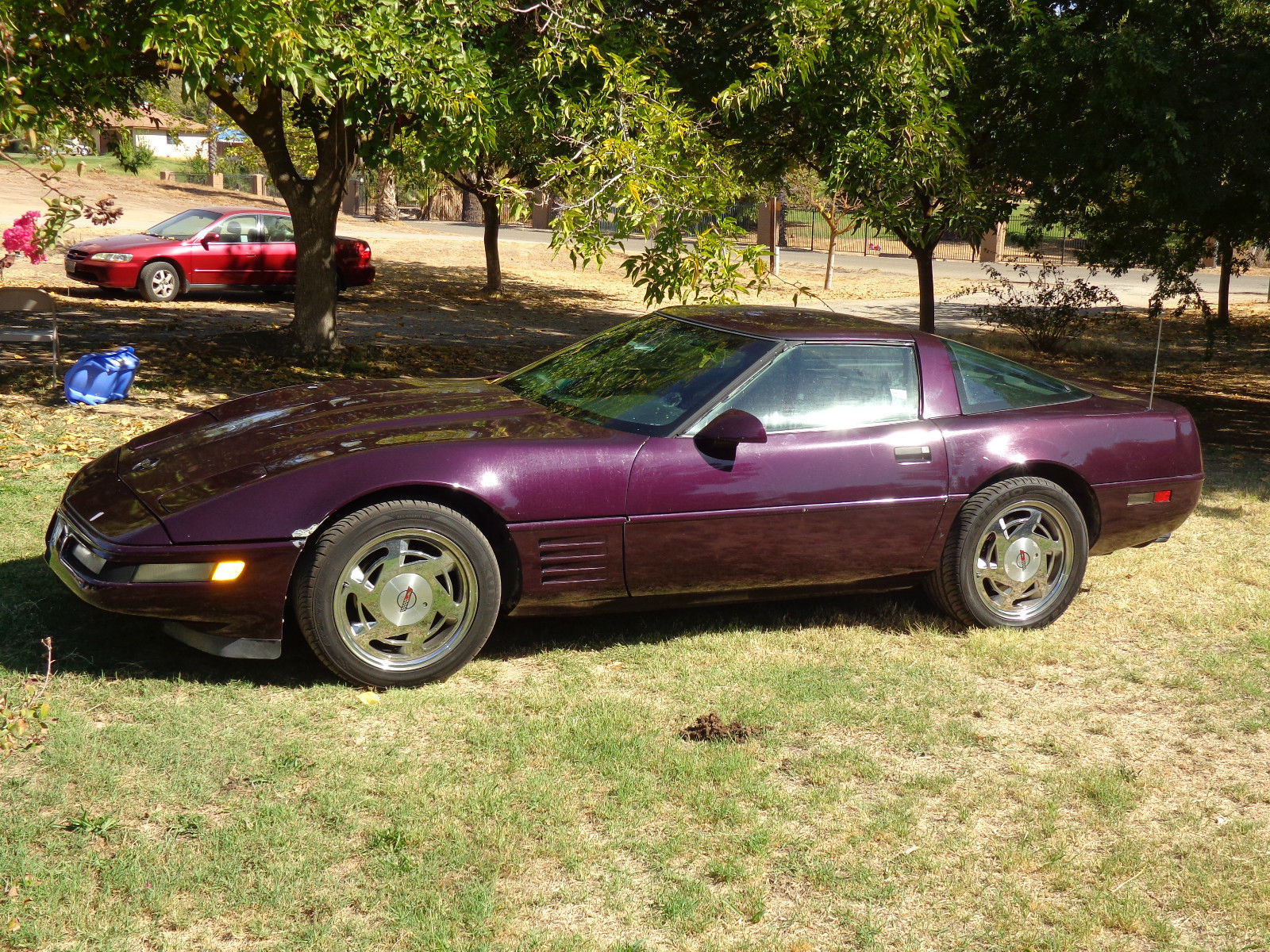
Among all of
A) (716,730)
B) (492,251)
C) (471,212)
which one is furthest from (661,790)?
(471,212)

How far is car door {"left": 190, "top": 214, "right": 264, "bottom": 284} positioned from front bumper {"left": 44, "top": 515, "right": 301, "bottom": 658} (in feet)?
51.8

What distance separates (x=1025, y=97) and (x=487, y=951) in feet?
32.1

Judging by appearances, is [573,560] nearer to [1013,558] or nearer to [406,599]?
[406,599]

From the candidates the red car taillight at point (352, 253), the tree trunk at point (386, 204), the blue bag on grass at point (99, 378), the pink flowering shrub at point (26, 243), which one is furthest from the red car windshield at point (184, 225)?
the tree trunk at point (386, 204)

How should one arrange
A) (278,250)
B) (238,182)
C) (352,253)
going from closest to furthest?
(278,250), (352,253), (238,182)

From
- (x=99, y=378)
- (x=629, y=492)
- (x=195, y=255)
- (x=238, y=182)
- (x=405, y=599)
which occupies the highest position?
(x=238, y=182)

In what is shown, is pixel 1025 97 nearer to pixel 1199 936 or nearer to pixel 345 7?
pixel 345 7

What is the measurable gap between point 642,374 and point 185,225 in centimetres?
1628

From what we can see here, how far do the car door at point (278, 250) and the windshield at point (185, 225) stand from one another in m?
0.82

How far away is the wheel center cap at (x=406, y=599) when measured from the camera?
4.54m

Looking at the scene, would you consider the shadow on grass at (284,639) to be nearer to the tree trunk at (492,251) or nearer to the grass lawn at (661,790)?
the grass lawn at (661,790)

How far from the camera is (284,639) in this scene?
195 inches

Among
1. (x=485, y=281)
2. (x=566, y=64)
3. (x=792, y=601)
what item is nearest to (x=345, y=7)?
(x=566, y=64)

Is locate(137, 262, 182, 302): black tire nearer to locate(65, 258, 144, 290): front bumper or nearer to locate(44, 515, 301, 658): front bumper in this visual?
locate(65, 258, 144, 290): front bumper
